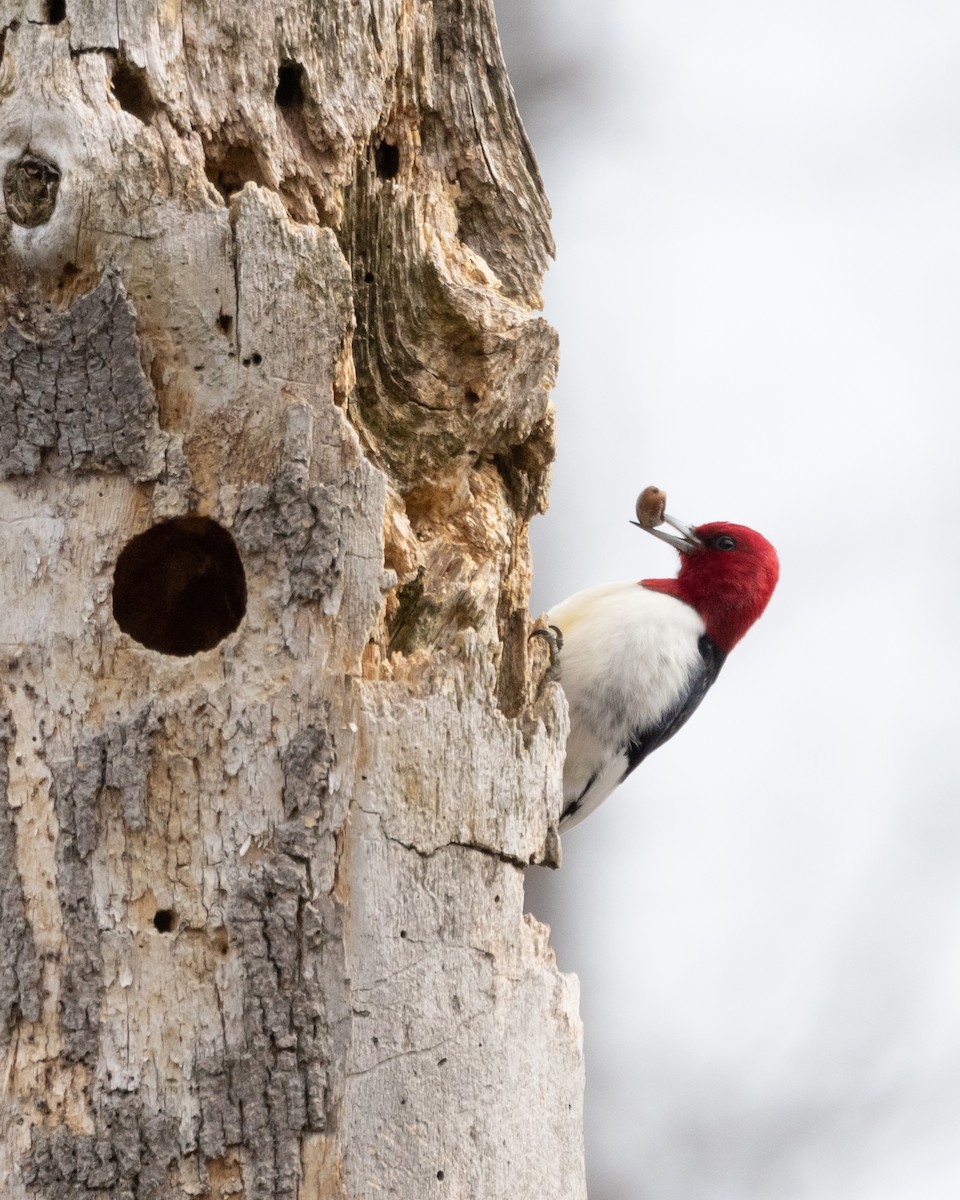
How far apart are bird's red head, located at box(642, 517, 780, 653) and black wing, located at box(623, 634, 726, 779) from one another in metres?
0.05

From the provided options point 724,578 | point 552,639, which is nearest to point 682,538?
point 724,578

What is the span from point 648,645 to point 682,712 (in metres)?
0.33

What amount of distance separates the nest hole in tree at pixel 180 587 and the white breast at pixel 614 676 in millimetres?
1550

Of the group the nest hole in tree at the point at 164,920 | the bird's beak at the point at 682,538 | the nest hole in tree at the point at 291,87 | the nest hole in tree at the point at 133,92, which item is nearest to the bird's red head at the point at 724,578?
the bird's beak at the point at 682,538

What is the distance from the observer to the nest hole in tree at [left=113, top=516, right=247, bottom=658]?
7.38ft

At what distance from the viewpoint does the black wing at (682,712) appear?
4066mm

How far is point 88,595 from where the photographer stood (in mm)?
2127

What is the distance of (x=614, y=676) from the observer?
391 cm

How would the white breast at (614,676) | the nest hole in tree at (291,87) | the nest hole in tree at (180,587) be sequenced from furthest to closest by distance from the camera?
the white breast at (614,676)
the nest hole in tree at (291,87)
the nest hole in tree at (180,587)

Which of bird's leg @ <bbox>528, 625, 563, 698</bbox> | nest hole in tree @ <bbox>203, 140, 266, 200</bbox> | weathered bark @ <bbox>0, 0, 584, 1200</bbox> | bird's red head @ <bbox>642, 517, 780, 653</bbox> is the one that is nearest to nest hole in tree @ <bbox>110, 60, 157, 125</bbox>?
weathered bark @ <bbox>0, 0, 584, 1200</bbox>

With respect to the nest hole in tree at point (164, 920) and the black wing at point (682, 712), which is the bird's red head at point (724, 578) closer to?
the black wing at point (682, 712)

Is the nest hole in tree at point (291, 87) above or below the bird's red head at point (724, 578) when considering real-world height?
below

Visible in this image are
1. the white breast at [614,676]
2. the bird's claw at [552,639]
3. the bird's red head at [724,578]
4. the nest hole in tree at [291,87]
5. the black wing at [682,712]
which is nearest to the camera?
the nest hole in tree at [291,87]

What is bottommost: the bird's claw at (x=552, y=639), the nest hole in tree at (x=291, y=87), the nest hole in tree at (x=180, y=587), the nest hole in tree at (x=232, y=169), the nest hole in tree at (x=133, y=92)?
the nest hole in tree at (x=180, y=587)
